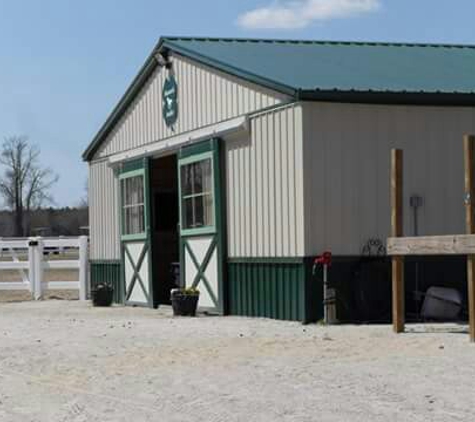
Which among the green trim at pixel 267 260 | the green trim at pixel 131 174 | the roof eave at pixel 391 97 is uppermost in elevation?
the roof eave at pixel 391 97

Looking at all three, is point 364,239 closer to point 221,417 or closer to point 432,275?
point 432,275

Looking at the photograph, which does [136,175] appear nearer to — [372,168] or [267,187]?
[267,187]

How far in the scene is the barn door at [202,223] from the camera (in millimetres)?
16625

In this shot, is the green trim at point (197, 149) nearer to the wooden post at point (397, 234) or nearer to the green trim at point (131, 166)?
the green trim at point (131, 166)

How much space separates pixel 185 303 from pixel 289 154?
324cm

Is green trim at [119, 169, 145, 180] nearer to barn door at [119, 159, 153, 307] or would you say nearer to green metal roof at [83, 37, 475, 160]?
barn door at [119, 159, 153, 307]

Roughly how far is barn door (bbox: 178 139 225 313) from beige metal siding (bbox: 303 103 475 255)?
103 inches

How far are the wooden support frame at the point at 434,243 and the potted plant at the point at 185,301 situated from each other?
4.61 m

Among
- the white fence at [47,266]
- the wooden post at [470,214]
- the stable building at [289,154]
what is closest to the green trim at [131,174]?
the stable building at [289,154]

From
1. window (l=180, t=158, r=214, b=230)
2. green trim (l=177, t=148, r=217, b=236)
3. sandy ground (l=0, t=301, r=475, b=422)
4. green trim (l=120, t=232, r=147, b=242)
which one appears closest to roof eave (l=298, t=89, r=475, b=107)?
green trim (l=177, t=148, r=217, b=236)

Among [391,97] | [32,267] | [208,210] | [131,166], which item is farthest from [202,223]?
[32,267]

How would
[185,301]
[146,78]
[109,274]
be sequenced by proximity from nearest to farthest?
[185,301] < [146,78] < [109,274]

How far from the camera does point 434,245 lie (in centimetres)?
1176

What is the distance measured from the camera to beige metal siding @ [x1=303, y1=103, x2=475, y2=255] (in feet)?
47.1
